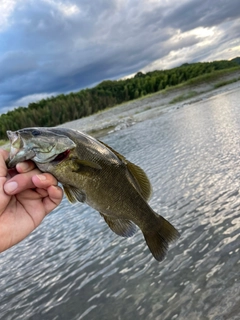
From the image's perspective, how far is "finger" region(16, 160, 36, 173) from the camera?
2.40 metres

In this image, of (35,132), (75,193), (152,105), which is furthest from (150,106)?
(35,132)

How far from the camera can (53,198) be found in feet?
9.12

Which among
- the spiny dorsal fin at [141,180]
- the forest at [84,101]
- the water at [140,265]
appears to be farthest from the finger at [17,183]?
the forest at [84,101]

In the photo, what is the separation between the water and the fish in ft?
4.53

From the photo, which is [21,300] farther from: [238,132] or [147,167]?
[238,132]

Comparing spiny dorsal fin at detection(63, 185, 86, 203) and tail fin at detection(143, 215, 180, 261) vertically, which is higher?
spiny dorsal fin at detection(63, 185, 86, 203)

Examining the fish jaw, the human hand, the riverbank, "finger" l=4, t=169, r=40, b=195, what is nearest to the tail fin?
the human hand

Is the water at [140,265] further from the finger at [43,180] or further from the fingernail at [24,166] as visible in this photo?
the fingernail at [24,166]

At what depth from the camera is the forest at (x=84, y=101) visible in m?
44.9

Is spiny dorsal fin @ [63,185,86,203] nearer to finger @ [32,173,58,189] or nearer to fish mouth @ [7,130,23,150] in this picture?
finger @ [32,173,58,189]

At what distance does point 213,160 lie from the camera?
901cm

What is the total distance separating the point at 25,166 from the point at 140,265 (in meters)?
3.12

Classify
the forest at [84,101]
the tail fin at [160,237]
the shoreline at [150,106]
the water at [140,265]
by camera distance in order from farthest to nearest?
1. the forest at [84,101]
2. the shoreline at [150,106]
3. the water at [140,265]
4. the tail fin at [160,237]

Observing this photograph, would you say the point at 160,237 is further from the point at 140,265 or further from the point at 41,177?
the point at 140,265
